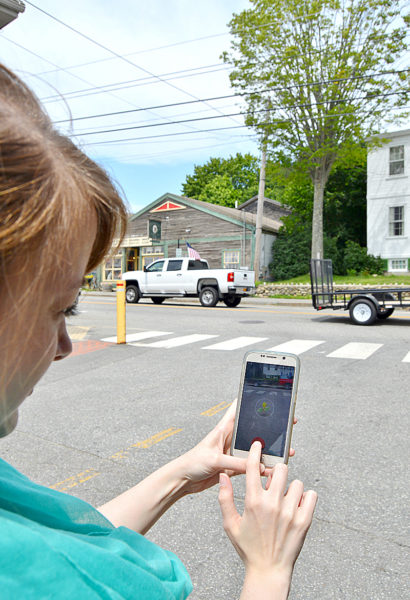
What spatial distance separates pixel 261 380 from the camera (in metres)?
1.80

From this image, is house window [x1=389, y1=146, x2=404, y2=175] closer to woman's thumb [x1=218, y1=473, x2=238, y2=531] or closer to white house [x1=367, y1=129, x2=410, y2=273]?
white house [x1=367, y1=129, x2=410, y2=273]

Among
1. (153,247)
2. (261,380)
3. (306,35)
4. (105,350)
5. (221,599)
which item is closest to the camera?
(261,380)

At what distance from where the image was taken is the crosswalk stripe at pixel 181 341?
31.3 ft

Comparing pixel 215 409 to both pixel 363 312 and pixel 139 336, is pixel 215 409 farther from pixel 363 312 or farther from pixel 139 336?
pixel 363 312

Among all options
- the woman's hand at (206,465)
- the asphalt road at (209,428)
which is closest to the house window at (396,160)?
the asphalt road at (209,428)

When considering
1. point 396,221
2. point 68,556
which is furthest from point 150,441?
point 396,221

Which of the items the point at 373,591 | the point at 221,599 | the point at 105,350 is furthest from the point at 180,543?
the point at 105,350

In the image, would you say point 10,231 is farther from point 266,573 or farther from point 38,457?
point 38,457

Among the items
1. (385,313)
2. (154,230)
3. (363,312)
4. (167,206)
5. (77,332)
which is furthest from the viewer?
(167,206)

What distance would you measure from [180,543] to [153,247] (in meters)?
34.4

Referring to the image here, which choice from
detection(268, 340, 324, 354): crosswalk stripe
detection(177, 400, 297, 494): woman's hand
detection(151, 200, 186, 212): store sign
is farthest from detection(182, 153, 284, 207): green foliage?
detection(177, 400, 297, 494): woman's hand

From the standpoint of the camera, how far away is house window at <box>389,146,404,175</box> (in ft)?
95.1

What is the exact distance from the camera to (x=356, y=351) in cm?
869

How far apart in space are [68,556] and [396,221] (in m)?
31.5
